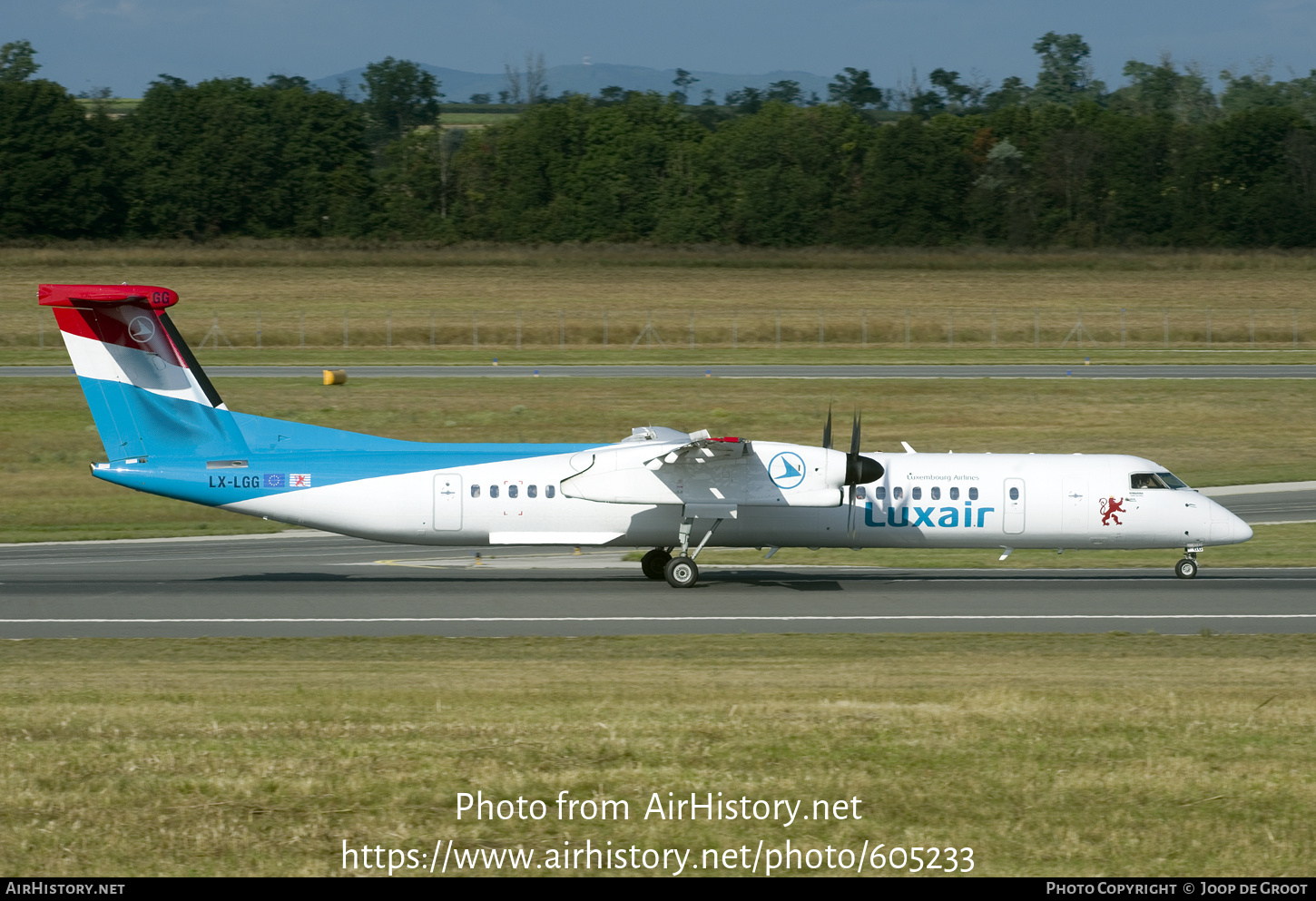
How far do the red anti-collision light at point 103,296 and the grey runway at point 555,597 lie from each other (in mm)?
5211

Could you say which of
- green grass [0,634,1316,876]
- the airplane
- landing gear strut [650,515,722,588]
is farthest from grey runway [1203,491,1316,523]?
green grass [0,634,1316,876]

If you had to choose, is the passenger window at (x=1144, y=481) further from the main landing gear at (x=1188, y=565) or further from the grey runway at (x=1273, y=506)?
the grey runway at (x=1273, y=506)

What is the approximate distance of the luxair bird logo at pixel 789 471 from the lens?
25141 millimetres

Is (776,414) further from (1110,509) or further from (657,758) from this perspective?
(657,758)

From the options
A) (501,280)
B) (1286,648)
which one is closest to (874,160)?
(501,280)

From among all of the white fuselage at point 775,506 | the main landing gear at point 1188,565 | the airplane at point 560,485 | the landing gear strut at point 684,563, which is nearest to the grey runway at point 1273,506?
the main landing gear at point 1188,565

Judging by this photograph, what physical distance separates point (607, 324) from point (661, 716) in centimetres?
6607

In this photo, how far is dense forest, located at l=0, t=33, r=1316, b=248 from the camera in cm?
10662

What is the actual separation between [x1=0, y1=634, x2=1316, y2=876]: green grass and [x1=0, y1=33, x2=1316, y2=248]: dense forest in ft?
317

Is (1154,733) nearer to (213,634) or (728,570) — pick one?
(213,634)

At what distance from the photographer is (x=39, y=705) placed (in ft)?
43.4

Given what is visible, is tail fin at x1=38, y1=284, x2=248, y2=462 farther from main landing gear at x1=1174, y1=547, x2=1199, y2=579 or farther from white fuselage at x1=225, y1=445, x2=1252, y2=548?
main landing gear at x1=1174, y1=547, x2=1199, y2=579

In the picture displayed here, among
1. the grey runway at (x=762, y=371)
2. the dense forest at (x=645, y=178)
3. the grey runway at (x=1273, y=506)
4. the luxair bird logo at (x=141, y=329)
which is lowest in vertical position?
the grey runway at (x=1273, y=506)

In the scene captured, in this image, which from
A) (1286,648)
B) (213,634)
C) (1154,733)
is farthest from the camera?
(213,634)
